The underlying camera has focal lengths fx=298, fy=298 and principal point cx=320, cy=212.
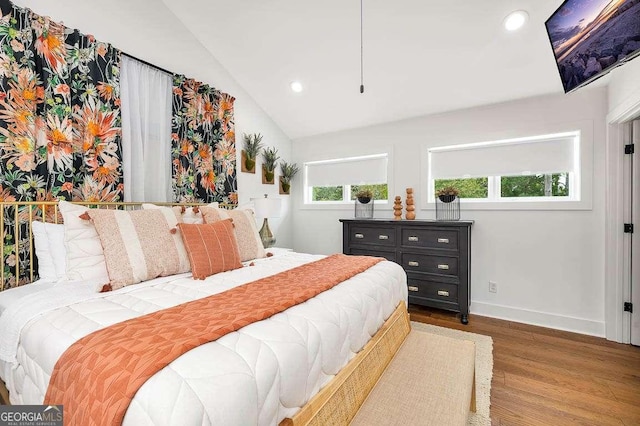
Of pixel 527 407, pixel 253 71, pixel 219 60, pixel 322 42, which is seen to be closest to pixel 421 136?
pixel 322 42

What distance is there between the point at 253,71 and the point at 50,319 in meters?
2.99

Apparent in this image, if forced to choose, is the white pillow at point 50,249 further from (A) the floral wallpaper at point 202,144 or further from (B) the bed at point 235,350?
(A) the floral wallpaper at point 202,144

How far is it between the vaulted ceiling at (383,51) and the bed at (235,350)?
2.12 metres

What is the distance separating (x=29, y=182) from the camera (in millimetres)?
1885

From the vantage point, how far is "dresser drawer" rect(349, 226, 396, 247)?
10.8ft

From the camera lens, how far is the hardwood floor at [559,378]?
1668 mm

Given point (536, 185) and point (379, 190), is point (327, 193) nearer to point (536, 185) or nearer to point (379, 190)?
point (379, 190)

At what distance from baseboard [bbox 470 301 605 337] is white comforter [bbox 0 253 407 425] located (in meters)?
1.97

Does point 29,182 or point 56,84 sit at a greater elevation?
point 56,84

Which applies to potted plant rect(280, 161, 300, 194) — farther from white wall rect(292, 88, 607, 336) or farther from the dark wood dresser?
white wall rect(292, 88, 607, 336)

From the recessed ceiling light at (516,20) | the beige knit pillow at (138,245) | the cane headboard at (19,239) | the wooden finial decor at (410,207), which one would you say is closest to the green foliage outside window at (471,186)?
the wooden finial decor at (410,207)

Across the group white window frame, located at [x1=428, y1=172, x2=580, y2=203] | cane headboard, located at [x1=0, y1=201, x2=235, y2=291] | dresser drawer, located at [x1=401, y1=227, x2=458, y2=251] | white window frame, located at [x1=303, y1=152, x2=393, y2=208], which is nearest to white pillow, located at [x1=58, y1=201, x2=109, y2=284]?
cane headboard, located at [x1=0, y1=201, x2=235, y2=291]

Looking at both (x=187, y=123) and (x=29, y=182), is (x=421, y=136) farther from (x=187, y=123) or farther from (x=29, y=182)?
(x=29, y=182)

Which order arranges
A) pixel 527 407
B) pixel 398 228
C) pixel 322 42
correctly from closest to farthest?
pixel 527 407 < pixel 322 42 < pixel 398 228
